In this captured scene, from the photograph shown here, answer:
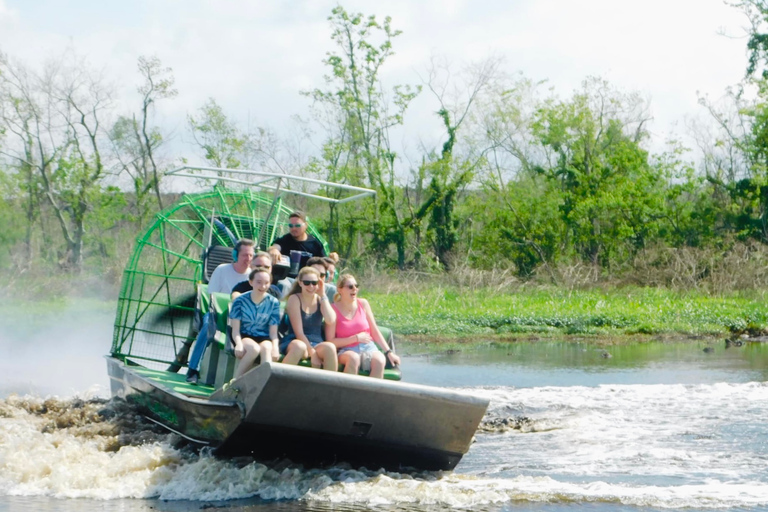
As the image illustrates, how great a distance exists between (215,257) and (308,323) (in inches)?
145

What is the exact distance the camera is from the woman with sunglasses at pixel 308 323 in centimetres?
896

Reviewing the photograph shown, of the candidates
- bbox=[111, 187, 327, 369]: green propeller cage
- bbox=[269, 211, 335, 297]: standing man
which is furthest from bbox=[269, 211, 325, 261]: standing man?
bbox=[111, 187, 327, 369]: green propeller cage

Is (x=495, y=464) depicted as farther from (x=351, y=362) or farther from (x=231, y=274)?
(x=231, y=274)

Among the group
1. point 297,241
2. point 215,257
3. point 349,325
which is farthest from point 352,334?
point 215,257

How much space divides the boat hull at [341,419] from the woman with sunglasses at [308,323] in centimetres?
62

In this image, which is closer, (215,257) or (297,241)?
(297,241)

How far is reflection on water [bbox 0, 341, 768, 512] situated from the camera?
8531mm

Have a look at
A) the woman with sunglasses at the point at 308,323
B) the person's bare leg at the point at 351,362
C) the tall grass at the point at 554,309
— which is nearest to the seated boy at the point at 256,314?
the woman with sunglasses at the point at 308,323

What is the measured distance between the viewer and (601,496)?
866 centimetres

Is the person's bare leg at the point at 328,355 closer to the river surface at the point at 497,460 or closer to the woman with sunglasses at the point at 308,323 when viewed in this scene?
the woman with sunglasses at the point at 308,323

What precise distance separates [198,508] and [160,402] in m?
2.29

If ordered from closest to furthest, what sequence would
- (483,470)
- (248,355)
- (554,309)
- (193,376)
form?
(248,355) < (483,470) < (193,376) < (554,309)

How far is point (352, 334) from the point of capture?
934 centimetres

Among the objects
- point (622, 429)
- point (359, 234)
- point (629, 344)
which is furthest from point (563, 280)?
point (622, 429)
